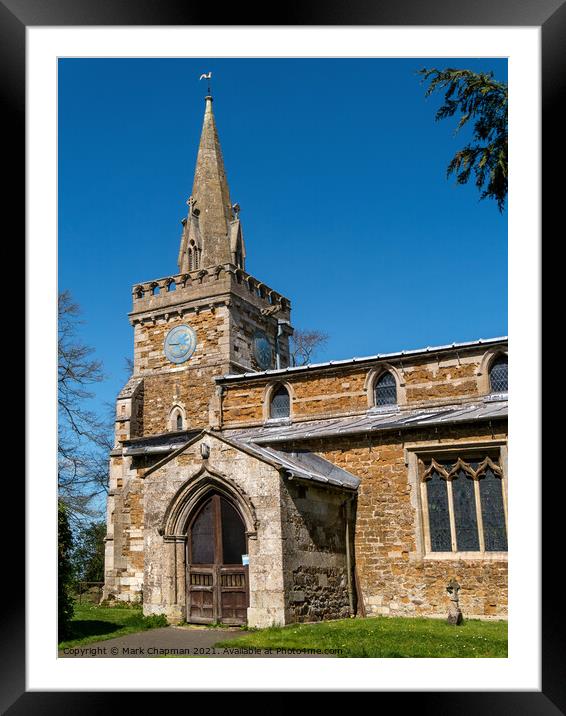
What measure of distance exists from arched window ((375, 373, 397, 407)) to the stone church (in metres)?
0.05

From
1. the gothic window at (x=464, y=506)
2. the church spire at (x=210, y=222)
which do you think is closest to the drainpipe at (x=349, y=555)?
the gothic window at (x=464, y=506)

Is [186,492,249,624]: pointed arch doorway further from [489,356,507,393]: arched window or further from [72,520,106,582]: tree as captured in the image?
[72,520,106,582]: tree

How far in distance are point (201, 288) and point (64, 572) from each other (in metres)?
14.6

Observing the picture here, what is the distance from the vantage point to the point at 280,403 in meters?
20.4

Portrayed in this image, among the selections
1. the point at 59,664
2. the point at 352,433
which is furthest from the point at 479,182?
the point at 59,664

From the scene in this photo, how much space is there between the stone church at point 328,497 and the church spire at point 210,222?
637cm

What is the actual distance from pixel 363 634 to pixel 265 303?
53.4 feet

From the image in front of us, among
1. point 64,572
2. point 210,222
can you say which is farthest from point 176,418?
point 64,572

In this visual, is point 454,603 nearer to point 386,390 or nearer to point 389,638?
point 389,638

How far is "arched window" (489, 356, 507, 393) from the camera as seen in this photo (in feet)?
57.1
